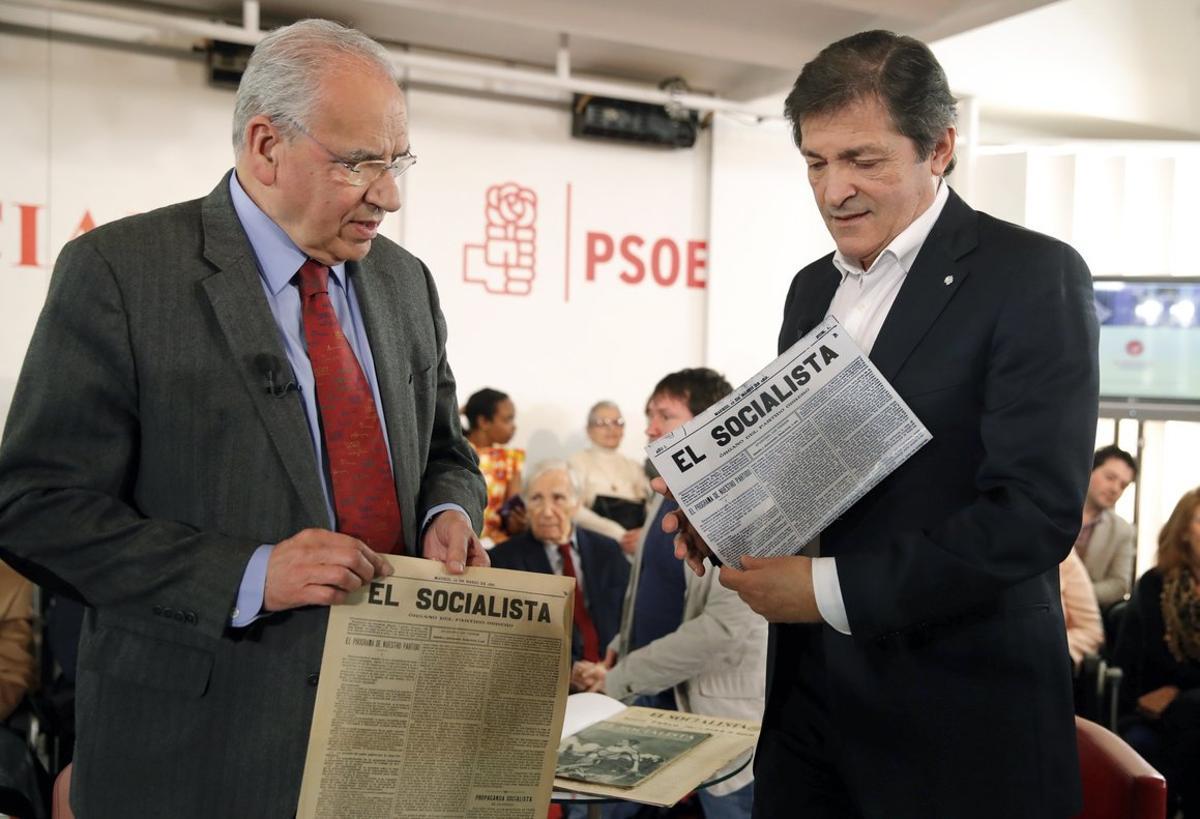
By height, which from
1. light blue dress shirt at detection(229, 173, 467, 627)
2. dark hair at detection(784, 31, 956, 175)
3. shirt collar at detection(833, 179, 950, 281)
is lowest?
light blue dress shirt at detection(229, 173, 467, 627)

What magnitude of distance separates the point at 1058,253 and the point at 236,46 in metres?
6.20

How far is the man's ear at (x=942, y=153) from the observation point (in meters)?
1.63

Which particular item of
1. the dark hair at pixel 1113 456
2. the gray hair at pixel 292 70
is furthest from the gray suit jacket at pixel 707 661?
the dark hair at pixel 1113 456

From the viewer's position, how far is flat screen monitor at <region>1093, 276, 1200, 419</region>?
651 centimetres

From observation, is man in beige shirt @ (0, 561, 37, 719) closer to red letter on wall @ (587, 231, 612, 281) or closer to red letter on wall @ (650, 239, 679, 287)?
red letter on wall @ (587, 231, 612, 281)

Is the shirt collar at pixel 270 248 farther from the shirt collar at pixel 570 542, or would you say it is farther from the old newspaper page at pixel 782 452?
the shirt collar at pixel 570 542

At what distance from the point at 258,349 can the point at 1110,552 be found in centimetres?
552

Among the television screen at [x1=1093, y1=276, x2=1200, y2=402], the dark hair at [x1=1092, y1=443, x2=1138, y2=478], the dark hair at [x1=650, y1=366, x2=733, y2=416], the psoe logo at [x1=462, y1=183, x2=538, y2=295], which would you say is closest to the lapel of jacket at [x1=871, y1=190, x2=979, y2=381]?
the dark hair at [x1=650, y1=366, x2=733, y2=416]

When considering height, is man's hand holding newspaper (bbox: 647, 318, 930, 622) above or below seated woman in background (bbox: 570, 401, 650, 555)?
above

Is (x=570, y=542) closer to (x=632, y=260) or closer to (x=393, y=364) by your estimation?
(x=393, y=364)

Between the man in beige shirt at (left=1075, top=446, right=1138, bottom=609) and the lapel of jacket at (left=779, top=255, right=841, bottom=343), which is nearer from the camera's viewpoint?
the lapel of jacket at (left=779, top=255, right=841, bottom=343)

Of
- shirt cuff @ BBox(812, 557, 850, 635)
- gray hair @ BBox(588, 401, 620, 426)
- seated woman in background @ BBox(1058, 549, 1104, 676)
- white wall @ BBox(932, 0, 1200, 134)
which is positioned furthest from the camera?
white wall @ BBox(932, 0, 1200, 134)

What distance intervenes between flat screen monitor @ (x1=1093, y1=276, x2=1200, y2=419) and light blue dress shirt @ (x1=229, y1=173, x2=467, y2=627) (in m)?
5.84

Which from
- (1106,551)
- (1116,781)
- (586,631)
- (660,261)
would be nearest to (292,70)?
(1116,781)
